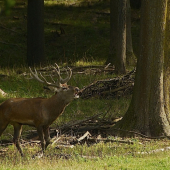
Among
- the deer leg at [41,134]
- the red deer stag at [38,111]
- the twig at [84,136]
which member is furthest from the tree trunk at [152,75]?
the deer leg at [41,134]

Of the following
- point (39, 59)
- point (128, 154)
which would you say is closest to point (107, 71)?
point (39, 59)

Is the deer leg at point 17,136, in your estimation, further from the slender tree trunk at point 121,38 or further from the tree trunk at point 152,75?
the slender tree trunk at point 121,38

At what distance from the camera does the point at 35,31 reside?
19312mm

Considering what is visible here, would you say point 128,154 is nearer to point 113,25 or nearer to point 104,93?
point 104,93

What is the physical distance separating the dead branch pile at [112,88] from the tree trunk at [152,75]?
3.74 m

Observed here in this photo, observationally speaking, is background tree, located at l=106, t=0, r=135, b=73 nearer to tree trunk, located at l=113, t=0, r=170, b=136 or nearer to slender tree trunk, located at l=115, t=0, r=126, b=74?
slender tree trunk, located at l=115, t=0, r=126, b=74

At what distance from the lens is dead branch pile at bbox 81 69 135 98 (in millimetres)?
12688

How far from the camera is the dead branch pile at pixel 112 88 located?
12688mm

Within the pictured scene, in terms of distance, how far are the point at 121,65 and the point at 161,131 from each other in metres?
7.47

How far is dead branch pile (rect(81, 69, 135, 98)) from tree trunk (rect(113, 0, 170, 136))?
374 centimetres

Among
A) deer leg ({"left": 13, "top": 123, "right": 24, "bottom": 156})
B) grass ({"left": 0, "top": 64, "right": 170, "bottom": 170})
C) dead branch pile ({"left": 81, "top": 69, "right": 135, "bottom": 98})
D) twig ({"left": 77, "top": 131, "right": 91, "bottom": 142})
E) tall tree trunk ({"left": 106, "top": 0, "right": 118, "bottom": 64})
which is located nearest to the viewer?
grass ({"left": 0, "top": 64, "right": 170, "bottom": 170})

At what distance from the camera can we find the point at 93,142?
27.9 ft

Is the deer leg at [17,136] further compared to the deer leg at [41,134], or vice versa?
the deer leg at [17,136]

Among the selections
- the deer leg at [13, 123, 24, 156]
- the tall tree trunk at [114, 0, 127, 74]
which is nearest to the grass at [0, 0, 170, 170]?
the deer leg at [13, 123, 24, 156]
